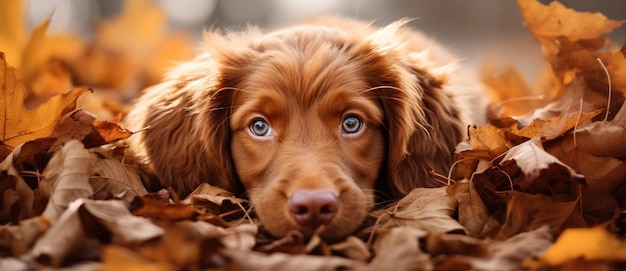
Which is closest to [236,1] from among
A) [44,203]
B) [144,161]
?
[144,161]

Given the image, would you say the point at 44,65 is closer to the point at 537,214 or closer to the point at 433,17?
the point at 537,214

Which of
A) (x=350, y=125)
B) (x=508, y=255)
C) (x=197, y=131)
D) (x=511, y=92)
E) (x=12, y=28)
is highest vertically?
(x=12, y=28)

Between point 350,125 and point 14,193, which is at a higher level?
point 350,125

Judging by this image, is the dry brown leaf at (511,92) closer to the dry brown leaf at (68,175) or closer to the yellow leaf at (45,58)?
the dry brown leaf at (68,175)

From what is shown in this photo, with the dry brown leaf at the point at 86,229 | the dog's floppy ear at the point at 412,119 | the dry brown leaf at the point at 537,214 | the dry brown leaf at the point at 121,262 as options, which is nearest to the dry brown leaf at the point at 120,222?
the dry brown leaf at the point at 86,229

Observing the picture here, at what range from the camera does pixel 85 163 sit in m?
2.39

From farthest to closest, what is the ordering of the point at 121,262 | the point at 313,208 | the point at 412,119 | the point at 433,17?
1. the point at 433,17
2. the point at 412,119
3. the point at 313,208
4. the point at 121,262

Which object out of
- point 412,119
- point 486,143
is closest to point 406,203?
point 486,143

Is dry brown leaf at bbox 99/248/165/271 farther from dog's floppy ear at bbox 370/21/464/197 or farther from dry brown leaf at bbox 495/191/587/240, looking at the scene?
dog's floppy ear at bbox 370/21/464/197

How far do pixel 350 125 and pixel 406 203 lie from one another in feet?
1.69

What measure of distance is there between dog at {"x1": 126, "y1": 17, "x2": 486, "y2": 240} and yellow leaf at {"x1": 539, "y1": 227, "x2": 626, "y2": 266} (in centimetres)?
102

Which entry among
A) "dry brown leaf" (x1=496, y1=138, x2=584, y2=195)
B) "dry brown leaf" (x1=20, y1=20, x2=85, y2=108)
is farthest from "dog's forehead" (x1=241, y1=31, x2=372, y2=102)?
"dry brown leaf" (x1=20, y1=20, x2=85, y2=108)

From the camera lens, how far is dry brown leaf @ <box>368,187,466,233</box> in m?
2.35

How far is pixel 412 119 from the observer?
10.5 feet
